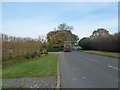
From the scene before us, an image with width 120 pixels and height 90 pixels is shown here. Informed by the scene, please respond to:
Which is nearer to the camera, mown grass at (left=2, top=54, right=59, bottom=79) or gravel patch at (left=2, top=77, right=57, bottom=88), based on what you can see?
gravel patch at (left=2, top=77, right=57, bottom=88)

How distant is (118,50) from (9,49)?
2126cm

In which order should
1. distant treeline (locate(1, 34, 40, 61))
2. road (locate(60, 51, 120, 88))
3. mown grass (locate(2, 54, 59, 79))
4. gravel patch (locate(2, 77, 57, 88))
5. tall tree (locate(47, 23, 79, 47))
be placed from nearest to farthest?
gravel patch (locate(2, 77, 57, 88)), road (locate(60, 51, 120, 88)), mown grass (locate(2, 54, 59, 79)), distant treeline (locate(1, 34, 40, 61)), tall tree (locate(47, 23, 79, 47))

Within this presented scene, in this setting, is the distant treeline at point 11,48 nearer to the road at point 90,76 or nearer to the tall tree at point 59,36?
the road at point 90,76

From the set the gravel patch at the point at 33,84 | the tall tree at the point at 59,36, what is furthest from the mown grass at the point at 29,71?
the tall tree at the point at 59,36

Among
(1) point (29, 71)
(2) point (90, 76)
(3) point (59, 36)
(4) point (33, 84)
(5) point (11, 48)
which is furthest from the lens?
(3) point (59, 36)

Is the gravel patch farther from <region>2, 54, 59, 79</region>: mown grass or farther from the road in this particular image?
<region>2, 54, 59, 79</region>: mown grass

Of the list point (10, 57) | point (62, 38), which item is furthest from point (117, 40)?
point (62, 38)

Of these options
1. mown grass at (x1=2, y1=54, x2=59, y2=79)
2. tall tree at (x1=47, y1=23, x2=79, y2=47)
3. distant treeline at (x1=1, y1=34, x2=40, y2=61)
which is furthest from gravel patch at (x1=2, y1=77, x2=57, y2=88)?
tall tree at (x1=47, y1=23, x2=79, y2=47)

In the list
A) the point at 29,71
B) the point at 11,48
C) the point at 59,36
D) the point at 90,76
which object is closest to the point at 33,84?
the point at 90,76

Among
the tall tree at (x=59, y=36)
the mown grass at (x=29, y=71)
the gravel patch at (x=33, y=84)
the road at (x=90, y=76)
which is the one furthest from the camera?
the tall tree at (x=59, y=36)

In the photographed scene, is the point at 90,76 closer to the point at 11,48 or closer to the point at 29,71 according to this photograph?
the point at 29,71

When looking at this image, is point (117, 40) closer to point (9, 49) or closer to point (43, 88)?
point (9, 49)


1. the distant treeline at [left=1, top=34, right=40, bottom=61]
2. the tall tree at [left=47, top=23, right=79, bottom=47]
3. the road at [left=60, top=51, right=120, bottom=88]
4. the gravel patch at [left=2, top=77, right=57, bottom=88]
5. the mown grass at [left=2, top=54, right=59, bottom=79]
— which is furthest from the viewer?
the tall tree at [left=47, top=23, right=79, bottom=47]

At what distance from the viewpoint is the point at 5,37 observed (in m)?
13.2
